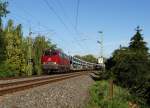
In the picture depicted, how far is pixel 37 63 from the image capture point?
6981 centimetres

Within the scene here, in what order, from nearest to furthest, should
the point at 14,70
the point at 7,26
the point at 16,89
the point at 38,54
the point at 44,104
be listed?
1. the point at 44,104
2. the point at 16,89
3. the point at 14,70
4. the point at 7,26
5. the point at 38,54

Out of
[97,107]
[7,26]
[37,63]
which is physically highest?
[7,26]

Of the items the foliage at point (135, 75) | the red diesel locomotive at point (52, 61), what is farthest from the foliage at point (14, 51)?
the foliage at point (135, 75)

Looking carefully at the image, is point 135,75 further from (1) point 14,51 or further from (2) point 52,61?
(1) point 14,51

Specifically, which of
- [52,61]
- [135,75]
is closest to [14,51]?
[52,61]

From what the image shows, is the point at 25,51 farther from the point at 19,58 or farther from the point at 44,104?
the point at 44,104

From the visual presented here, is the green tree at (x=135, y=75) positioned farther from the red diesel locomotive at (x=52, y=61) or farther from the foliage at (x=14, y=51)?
the foliage at (x=14, y=51)

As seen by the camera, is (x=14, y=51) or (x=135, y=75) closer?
(x=135, y=75)

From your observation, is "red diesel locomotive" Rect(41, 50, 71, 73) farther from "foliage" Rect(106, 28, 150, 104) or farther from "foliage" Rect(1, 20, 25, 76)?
"foliage" Rect(106, 28, 150, 104)

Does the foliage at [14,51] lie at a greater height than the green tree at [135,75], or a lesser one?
greater

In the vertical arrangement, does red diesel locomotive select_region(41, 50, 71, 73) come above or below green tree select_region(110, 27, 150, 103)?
above

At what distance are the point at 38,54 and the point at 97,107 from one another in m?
54.5

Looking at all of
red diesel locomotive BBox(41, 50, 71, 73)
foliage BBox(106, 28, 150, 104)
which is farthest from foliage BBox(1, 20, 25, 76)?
foliage BBox(106, 28, 150, 104)

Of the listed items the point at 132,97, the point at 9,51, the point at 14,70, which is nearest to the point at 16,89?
the point at 132,97
